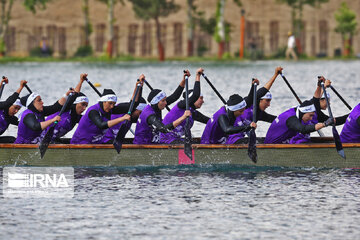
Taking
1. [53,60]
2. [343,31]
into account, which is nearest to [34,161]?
[53,60]

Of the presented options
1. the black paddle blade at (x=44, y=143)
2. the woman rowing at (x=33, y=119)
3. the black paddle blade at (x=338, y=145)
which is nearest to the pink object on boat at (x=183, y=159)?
the woman rowing at (x=33, y=119)

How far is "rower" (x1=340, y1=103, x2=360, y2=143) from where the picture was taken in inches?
753

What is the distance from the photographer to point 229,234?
1391 cm

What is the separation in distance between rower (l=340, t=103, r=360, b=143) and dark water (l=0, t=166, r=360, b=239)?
2.17 ft

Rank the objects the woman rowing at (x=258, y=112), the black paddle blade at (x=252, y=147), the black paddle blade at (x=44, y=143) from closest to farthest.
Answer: the black paddle blade at (x=252, y=147) → the black paddle blade at (x=44, y=143) → the woman rowing at (x=258, y=112)

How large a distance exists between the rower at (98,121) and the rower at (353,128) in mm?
4030

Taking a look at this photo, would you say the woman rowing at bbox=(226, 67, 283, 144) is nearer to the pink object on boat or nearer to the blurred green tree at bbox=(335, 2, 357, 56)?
the pink object on boat

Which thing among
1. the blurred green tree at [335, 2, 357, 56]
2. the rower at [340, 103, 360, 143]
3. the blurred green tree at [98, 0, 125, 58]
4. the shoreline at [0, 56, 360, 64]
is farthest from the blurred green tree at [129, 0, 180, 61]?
the rower at [340, 103, 360, 143]

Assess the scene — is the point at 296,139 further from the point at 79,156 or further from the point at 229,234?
the point at 229,234

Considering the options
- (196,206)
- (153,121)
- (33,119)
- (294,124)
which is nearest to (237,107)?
(294,124)

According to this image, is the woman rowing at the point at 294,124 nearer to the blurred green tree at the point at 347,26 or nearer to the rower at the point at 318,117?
the rower at the point at 318,117

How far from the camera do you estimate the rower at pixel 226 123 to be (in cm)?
1902

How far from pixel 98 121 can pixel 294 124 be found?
3597 millimetres

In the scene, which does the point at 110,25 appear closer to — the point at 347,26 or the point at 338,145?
the point at 347,26
